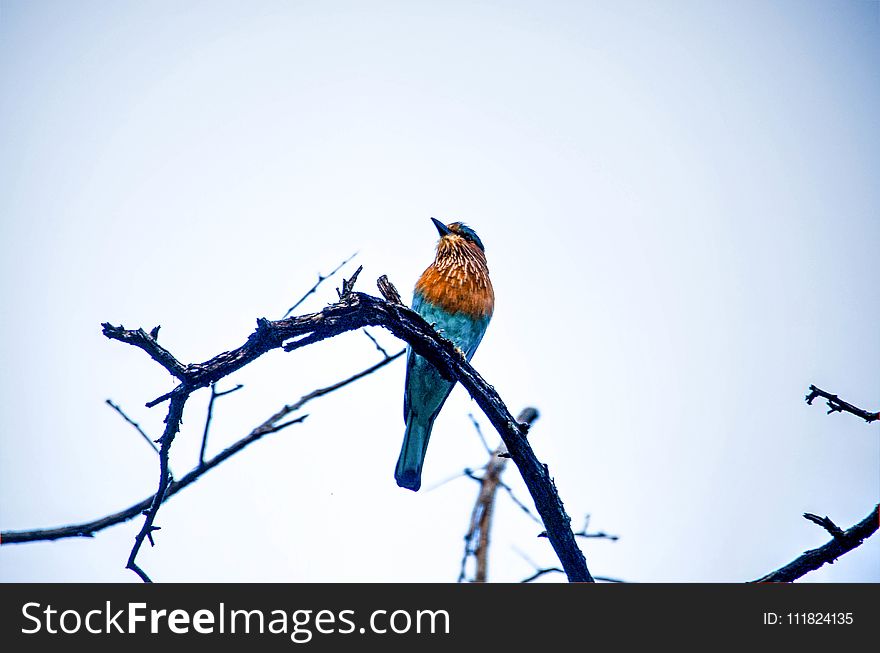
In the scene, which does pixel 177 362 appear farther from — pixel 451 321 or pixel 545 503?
pixel 451 321

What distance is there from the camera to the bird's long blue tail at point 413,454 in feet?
19.4

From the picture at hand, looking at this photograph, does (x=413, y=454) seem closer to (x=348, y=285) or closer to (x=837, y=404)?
(x=348, y=285)

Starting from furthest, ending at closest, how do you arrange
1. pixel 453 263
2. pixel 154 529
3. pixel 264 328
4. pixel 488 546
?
pixel 453 263 < pixel 488 546 < pixel 264 328 < pixel 154 529

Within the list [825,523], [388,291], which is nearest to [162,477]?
[388,291]

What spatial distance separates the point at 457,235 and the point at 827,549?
448 cm

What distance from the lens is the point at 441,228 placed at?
23.5ft

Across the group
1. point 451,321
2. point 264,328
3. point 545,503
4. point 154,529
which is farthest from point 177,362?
point 451,321

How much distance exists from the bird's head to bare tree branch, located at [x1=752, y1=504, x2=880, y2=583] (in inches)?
162

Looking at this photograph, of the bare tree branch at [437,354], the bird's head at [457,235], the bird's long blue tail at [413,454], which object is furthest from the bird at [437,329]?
the bare tree branch at [437,354]

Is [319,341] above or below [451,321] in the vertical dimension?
below

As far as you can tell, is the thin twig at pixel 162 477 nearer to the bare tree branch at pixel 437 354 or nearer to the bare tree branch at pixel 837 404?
the bare tree branch at pixel 437 354
